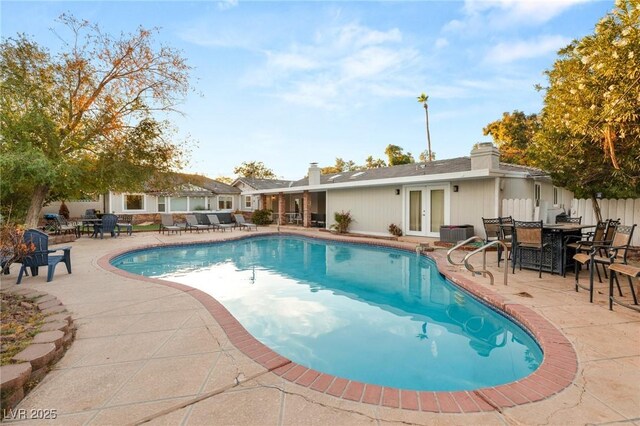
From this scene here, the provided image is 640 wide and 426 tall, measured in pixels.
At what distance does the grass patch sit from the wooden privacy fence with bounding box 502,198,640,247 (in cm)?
1288

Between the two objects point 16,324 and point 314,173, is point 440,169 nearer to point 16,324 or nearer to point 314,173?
point 314,173

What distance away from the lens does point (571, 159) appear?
7848 mm

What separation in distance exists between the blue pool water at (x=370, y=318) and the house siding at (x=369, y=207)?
4413 millimetres

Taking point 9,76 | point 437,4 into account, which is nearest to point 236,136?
point 9,76

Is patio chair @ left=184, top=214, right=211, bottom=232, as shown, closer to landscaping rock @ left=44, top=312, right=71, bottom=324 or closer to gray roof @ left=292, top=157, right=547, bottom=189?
gray roof @ left=292, top=157, right=547, bottom=189

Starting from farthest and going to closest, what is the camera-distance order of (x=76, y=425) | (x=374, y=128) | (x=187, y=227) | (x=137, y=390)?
(x=374, y=128) < (x=187, y=227) < (x=137, y=390) < (x=76, y=425)

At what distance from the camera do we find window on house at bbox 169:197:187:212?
1005 inches

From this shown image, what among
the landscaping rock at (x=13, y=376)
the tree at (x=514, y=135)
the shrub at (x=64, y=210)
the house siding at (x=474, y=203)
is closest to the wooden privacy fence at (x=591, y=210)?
the house siding at (x=474, y=203)

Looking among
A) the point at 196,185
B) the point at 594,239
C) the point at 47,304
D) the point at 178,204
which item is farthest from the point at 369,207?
the point at 178,204

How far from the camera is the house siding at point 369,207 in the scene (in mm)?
15070

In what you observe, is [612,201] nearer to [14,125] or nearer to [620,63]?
[620,63]

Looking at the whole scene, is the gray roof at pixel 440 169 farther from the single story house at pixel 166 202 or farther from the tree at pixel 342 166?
the tree at pixel 342 166

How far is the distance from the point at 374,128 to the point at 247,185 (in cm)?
1238

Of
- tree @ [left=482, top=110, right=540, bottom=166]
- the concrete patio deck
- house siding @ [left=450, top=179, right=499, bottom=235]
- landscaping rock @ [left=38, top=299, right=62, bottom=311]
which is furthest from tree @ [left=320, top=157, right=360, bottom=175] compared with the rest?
landscaping rock @ [left=38, top=299, right=62, bottom=311]
